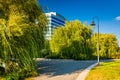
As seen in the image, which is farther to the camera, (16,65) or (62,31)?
(62,31)

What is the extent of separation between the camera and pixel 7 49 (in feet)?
54.8

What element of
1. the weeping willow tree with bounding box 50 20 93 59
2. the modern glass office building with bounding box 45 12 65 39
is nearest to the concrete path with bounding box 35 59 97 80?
the modern glass office building with bounding box 45 12 65 39

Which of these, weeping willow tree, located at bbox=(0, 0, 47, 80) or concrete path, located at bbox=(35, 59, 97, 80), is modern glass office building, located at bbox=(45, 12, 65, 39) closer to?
weeping willow tree, located at bbox=(0, 0, 47, 80)

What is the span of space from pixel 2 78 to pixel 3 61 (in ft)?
3.65

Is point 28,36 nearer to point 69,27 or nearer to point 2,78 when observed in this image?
point 2,78

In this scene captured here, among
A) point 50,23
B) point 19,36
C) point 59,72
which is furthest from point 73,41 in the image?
point 19,36

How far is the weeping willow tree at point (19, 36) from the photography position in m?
16.4

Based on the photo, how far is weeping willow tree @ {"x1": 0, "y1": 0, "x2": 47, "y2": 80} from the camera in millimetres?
16391

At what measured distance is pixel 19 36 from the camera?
1733 centimetres

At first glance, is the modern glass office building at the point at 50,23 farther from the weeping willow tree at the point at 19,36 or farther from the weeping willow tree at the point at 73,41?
the weeping willow tree at the point at 73,41

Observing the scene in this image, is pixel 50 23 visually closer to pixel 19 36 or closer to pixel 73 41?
pixel 19 36

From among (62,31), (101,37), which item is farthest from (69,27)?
(101,37)

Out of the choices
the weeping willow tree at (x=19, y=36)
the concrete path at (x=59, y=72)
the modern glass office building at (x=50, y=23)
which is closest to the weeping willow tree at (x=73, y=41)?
the modern glass office building at (x=50, y=23)

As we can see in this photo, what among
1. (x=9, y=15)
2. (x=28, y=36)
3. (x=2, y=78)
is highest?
(x=9, y=15)
